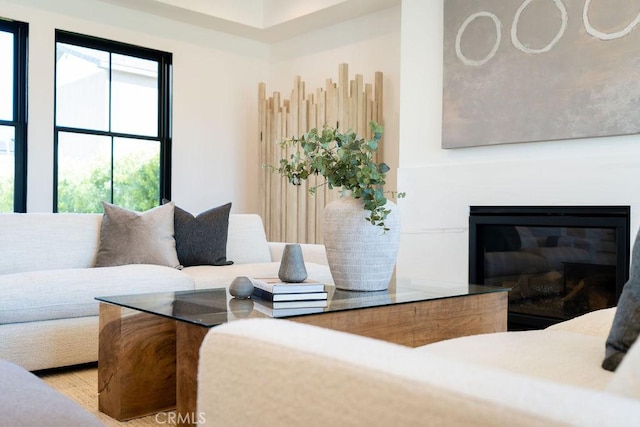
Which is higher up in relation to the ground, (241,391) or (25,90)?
(25,90)

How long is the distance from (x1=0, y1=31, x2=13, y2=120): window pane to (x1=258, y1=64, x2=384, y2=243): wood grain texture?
2.06 meters

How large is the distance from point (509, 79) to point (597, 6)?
0.61 metres

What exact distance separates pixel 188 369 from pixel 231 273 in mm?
1783

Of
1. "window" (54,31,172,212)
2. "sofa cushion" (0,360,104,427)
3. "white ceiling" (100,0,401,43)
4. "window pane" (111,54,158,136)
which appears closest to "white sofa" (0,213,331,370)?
"sofa cushion" (0,360,104,427)

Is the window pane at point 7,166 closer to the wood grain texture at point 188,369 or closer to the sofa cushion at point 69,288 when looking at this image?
the sofa cushion at point 69,288

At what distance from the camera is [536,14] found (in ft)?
11.6

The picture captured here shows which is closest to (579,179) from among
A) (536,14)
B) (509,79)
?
(509,79)

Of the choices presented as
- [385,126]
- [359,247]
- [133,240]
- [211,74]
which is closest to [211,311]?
[359,247]

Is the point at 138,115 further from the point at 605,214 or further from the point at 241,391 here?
the point at 241,391

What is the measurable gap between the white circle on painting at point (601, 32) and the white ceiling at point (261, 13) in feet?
5.74

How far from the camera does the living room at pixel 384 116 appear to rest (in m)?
3.47

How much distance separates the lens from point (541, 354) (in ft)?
4.35

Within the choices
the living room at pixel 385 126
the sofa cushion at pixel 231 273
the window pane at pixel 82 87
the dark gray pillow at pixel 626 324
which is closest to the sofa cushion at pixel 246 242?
the sofa cushion at pixel 231 273

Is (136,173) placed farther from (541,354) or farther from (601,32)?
(541,354)
